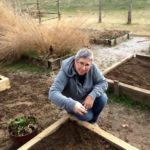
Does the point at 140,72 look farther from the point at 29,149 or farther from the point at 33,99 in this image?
the point at 29,149

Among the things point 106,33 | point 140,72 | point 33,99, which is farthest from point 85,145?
point 106,33

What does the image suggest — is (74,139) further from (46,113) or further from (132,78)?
(132,78)

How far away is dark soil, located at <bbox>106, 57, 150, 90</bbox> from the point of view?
4.45 meters

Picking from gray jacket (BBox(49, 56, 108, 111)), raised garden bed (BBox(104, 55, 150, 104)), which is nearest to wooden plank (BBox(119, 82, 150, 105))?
raised garden bed (BBox(104, 55, 150, 104))

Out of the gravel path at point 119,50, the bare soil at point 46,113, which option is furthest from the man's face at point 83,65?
the gravel path at point 119,50

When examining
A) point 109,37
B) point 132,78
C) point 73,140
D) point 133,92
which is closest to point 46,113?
point 73,140

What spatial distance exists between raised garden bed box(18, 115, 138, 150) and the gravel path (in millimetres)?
2625

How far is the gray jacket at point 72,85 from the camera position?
2973 millimetres

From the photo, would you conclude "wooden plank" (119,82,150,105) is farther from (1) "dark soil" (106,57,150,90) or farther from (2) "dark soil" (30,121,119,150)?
(2) "dark soil" (30,121,119,150)

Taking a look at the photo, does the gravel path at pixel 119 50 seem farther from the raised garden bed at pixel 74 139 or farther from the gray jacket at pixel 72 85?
the raised garden bed at pixel 74 139

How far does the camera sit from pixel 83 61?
286 centimetres

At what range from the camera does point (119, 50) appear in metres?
6.67

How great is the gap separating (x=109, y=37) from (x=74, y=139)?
15.8ft

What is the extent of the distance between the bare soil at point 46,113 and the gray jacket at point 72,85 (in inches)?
27.3
